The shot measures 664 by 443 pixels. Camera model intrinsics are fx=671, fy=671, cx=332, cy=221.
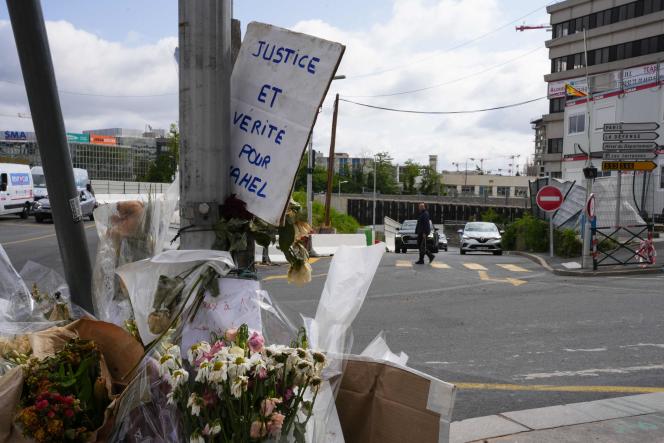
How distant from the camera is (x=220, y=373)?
2051mm

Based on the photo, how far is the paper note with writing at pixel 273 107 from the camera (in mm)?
2521

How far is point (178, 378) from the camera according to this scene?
83.4 inches

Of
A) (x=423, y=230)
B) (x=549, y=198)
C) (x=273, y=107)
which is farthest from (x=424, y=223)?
(x=273, y=107)

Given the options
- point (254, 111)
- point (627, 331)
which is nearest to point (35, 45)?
point (254, 111)

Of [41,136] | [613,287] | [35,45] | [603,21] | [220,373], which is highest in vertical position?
[603,21]

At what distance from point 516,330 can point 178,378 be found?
7.51 m

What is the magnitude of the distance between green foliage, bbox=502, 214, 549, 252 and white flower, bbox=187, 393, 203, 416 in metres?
24.3

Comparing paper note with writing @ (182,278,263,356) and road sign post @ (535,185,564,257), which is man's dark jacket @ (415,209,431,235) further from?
paper note with writing @ (182,278,263,356)

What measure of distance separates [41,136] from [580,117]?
142 feet

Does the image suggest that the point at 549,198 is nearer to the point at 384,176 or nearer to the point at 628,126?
the point at 628,126

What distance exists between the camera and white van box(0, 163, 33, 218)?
29.9 metres

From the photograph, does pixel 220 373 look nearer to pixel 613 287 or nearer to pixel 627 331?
pixel 627 331

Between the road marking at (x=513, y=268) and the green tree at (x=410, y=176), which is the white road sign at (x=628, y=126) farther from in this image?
the green tree at (x=410, y=176)

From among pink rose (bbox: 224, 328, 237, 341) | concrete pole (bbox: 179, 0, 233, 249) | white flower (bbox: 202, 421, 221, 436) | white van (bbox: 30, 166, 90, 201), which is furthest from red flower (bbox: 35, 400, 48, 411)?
white van (bbox: 30, 166, 90, 201)
